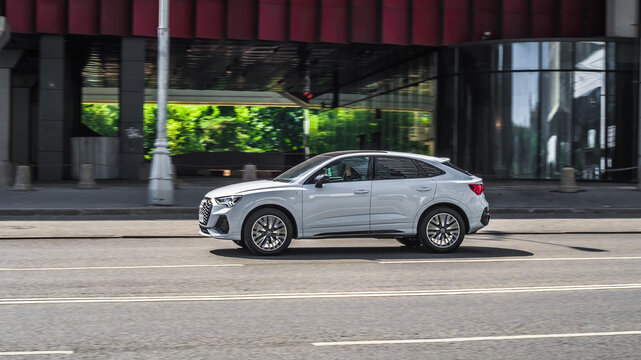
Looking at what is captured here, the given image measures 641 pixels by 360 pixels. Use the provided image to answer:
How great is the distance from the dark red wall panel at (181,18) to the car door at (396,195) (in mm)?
20720

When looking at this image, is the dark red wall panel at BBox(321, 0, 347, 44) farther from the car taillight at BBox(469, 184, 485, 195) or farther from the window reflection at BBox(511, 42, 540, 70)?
the car taillight at BBox(469, 184, 485, 195)

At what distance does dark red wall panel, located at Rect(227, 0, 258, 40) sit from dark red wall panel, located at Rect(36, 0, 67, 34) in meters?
6.28

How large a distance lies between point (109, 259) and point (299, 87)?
146ft

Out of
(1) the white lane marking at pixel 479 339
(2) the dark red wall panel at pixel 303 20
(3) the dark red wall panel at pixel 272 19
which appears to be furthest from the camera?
(2) the dark red wall panel at pixel 303 20

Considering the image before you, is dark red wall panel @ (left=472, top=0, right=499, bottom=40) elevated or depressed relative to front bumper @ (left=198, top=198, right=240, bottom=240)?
elevated

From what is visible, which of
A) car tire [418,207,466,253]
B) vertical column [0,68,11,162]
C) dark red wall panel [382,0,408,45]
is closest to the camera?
car tire [418,207,466,253]

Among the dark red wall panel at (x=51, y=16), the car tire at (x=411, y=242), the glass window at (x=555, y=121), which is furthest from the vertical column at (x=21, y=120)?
the car tire at (x=411, y=242)

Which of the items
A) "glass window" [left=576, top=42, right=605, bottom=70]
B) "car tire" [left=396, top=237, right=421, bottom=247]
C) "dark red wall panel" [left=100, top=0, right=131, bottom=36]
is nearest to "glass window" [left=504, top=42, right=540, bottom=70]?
"glass window" [left=576, top=42, right=605, bottom=70]

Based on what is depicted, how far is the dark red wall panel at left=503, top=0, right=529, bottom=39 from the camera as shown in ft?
109

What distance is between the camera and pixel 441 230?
12.0 metres

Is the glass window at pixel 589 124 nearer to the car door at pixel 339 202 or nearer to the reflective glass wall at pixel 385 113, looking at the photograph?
the reflective glass wall at pixel 385 113

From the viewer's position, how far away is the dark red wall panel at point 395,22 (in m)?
32.2

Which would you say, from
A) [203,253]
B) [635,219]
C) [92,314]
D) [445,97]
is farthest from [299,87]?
[92,314]

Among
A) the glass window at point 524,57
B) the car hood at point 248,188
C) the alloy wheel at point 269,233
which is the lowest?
the alloy wheel at point 269,233
